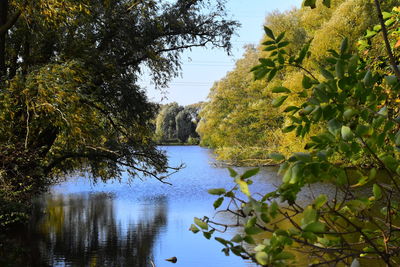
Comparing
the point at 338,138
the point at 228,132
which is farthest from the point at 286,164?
the point at 228,132

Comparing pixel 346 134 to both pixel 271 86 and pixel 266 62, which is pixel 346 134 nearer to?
pixel 266 62

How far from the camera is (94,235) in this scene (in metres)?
12.8

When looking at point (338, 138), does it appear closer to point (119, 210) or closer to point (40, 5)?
point (40, 5)

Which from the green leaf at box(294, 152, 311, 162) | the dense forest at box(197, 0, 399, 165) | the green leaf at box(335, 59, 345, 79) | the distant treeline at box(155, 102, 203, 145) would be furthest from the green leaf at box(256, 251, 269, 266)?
the distant treeline at box(155, 102, 203, 145)

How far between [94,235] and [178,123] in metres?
55.9

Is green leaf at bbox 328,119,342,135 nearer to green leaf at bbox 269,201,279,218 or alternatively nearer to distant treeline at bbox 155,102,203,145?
green leaf at bbox 269,201,279,218

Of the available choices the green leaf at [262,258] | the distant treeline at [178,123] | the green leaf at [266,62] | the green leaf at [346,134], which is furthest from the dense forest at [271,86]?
the distant treeline at [178,123]

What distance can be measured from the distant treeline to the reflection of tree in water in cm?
4938

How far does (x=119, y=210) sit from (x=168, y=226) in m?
3.64

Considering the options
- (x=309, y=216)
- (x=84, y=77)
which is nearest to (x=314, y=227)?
(x=309, y=216)

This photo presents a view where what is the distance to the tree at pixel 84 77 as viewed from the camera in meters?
9.20

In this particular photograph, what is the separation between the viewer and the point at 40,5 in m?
9.04

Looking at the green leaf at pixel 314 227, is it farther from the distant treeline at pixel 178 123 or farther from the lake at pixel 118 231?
the distant treeline at pixel 178 123

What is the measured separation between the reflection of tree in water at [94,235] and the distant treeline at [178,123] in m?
49.4
